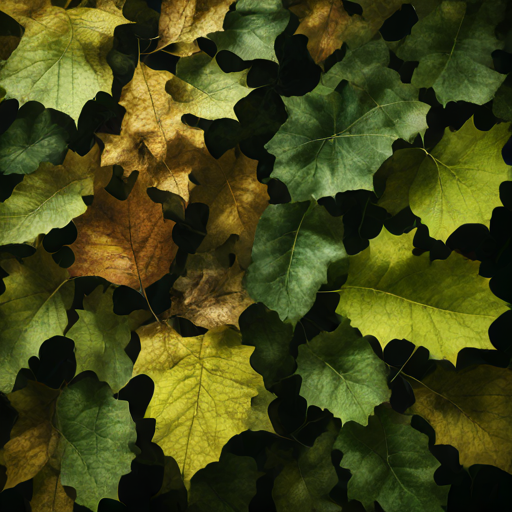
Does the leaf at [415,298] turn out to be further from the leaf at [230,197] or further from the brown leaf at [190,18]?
the brown leaf at [190,18]

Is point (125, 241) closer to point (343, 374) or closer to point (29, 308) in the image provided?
point (29, 308)

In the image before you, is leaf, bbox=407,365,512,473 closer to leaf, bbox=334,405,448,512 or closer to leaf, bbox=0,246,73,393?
leaf, bbox=334,405,448,512

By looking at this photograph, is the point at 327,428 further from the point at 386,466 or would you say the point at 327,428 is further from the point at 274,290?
the point at 274,290

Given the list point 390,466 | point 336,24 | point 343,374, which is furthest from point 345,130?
point 390,466

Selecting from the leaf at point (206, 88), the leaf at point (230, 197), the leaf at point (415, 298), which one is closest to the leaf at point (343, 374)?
the leaf at point (415, 298)

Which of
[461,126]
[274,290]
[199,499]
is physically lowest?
[199,499]

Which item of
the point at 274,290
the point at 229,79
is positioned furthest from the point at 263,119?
the point at 274,290

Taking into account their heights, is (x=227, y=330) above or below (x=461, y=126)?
below

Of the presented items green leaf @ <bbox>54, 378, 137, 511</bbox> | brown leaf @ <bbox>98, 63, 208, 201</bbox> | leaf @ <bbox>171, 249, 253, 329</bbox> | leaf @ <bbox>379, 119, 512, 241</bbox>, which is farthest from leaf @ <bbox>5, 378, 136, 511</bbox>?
leaf @ <bbox>379, 119, 512, 241</bbox>
